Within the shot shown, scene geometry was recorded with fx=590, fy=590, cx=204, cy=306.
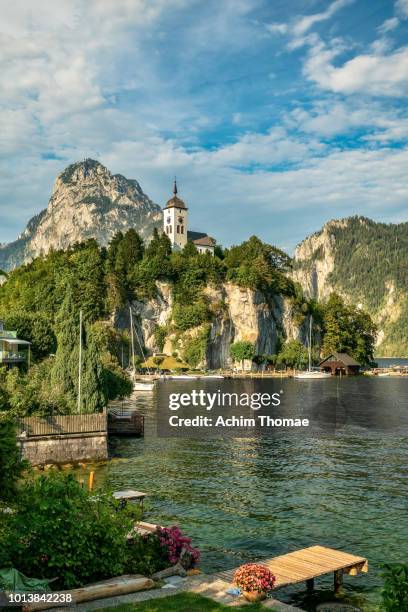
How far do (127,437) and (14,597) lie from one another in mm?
39062

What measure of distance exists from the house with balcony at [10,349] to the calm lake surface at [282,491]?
20.9 metres

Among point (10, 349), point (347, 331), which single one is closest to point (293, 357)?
point (347, 331)

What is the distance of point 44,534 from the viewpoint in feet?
51.1

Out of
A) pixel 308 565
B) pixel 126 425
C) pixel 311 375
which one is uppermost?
pixel 311 375

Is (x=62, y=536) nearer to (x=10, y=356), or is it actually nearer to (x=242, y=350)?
(x=10, y=356)

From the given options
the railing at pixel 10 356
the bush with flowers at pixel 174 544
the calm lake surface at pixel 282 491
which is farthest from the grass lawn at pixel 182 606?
the railing at pixel 10 356

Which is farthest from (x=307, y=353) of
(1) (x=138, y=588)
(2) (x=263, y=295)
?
(1) (x=138, y=588)

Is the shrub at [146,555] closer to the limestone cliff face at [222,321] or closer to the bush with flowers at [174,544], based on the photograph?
the bush with flowers at [174,544]

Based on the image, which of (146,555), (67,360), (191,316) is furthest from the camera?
(191,316)

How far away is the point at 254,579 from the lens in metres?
15.8

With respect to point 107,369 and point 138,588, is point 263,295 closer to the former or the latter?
point 107,369

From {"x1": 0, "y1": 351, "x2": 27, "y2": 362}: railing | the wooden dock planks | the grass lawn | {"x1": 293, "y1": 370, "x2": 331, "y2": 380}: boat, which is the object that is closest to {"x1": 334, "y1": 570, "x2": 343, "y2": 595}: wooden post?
the wooden dock planks

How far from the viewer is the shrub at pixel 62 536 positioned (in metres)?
15.4

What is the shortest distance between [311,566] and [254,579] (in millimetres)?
3743
